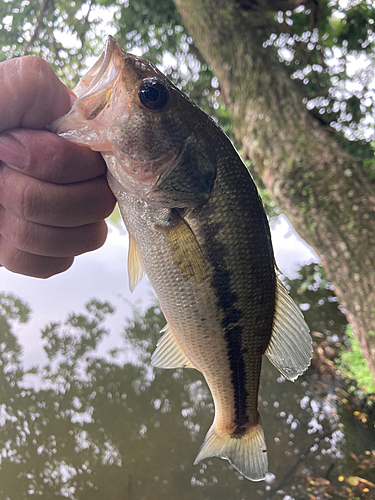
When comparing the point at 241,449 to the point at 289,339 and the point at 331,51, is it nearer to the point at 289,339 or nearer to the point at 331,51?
the point at 289,339

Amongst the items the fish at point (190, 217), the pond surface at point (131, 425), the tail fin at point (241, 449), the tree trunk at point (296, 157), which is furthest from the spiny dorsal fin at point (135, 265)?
the pond surface at point (131, 425)

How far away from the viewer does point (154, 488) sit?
3189 mm

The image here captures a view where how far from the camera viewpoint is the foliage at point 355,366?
3730mm

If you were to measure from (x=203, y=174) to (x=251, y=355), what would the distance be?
2.50 ft

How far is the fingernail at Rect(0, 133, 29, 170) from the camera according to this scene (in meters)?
0.90

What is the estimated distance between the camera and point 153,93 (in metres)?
0.98

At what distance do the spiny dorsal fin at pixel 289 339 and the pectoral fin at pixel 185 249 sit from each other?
354 mm

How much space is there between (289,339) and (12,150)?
1216 millimetres

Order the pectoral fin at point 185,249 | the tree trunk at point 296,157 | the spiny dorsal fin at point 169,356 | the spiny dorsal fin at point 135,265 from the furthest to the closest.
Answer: the tree trunk at point 296,157, the spiny dorsal fin at point 169,356, the spiny dorsal fin at point 135,265, the pectoral fin at point 185,249

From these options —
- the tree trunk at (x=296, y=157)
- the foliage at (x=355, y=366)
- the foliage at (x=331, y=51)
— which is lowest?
the foliage at (x=355, y=366)

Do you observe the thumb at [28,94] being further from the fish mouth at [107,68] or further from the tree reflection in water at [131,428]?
the tree reflection in water at [131,428]

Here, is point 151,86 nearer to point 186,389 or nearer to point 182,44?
point 186,389

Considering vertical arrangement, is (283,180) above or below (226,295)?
above

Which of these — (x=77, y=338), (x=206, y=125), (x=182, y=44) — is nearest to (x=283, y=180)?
(x=206, y=125)
